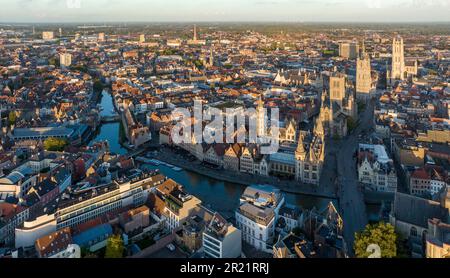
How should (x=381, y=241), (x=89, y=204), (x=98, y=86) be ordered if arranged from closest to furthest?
1. (x=381, y=241)
2. (x=89, y=204)
3. (x=98, y=86)


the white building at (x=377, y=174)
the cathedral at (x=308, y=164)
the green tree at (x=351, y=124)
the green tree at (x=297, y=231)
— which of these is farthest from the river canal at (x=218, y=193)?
the green tree at (x=351, y=124)

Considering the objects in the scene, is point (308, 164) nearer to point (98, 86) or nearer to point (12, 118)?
point (12, 118)

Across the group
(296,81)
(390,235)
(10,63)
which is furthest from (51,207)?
(10,63)

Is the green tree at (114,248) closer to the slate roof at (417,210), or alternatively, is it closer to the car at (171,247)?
the car at (171,247)

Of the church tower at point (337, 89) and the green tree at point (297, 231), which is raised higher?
the church tower at point (337, 89)

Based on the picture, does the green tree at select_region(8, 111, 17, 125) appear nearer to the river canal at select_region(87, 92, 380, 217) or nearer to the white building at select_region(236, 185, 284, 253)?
the river canal at select_region(87, 92, 380, 217)

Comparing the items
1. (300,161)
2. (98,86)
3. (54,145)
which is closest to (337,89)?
(300,161)

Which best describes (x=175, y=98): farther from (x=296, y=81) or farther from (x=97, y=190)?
(x=97, y=190)

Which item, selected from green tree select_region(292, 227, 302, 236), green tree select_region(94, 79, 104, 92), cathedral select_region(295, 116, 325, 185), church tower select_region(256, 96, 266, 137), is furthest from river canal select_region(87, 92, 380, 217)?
green tree select_region(94, 79, 104, 92)
